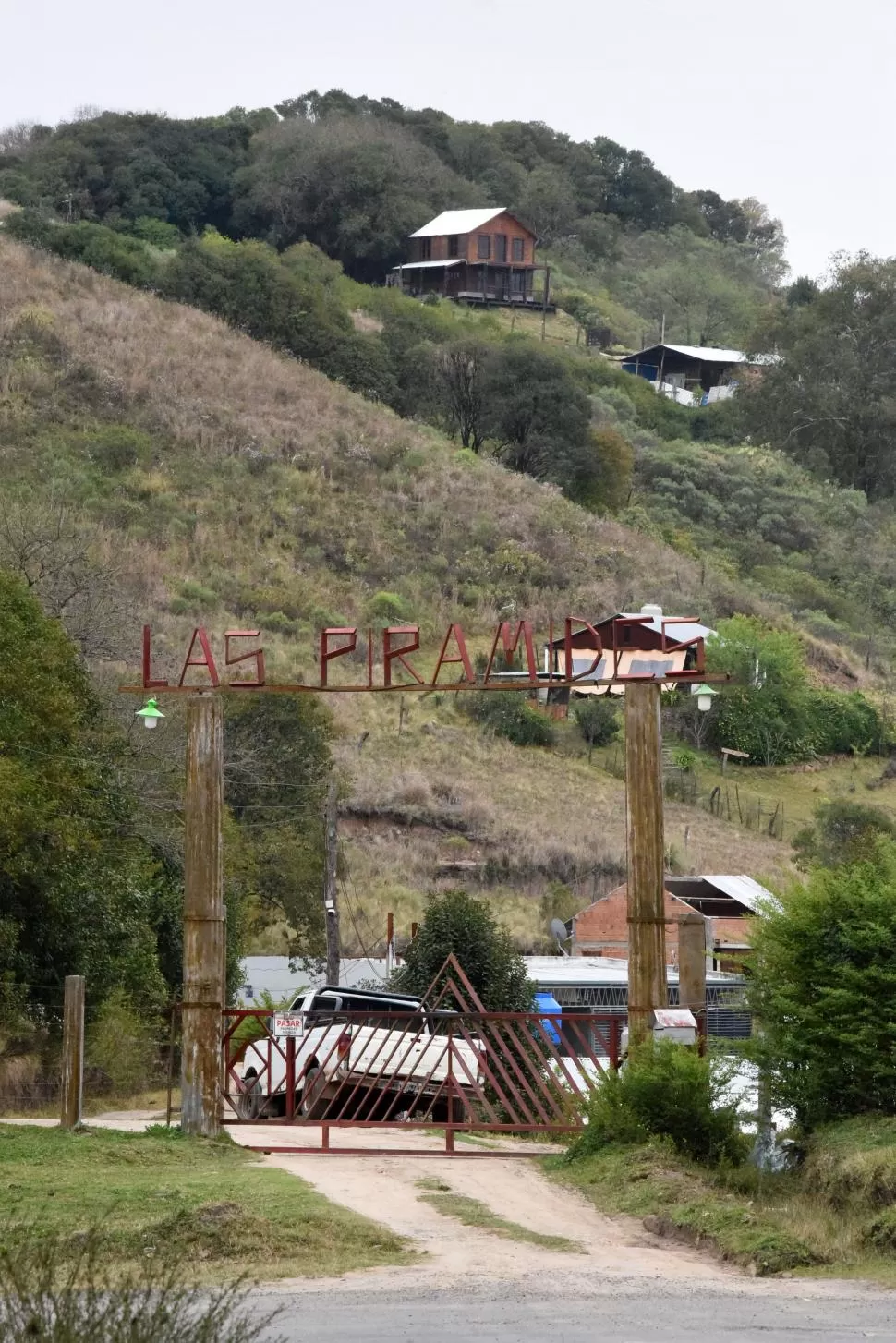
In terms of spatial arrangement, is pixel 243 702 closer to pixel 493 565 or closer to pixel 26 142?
pixel 493 565

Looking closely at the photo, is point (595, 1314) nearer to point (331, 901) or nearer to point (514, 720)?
point (331, 901)

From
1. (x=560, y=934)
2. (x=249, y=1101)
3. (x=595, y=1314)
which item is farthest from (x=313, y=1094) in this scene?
(x=560, y=934)

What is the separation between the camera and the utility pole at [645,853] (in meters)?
18.7

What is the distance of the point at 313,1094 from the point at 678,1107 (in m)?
6.87

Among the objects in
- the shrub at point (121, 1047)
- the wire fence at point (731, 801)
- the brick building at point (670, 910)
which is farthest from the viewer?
the wire fence at point (731, 801)

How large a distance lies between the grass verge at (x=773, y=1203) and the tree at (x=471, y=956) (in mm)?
11966

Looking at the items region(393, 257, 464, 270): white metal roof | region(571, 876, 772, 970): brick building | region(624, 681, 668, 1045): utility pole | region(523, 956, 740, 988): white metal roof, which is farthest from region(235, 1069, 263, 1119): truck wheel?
region(393, 257, 464, 270): white metal roof

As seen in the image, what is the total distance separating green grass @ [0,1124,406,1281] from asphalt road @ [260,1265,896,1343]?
0.91m

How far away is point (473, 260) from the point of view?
4035 inches

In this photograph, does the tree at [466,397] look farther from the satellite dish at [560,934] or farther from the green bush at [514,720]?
the satellite dish at [560,934]

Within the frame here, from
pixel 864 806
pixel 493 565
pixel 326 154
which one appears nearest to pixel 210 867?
pixel 864 806

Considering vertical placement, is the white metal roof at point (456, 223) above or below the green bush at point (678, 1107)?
above

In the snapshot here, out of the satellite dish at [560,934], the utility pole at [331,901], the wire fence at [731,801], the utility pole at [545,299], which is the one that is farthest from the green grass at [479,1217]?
the utility pole at [545,299]

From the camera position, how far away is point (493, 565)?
2511 inches
